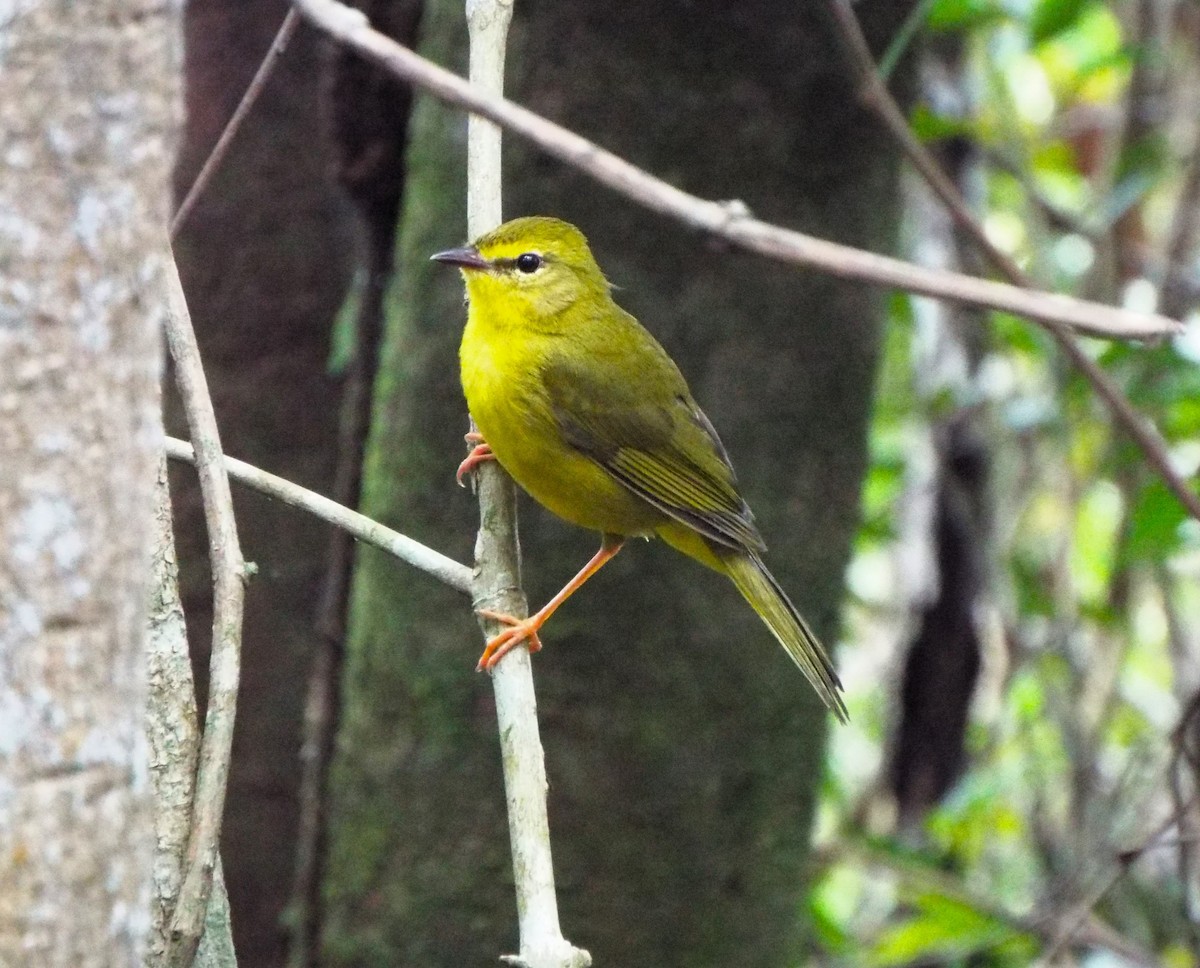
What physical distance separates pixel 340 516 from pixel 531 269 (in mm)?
1342

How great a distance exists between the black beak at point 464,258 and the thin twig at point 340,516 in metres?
1.06

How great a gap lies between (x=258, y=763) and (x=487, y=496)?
195 cm

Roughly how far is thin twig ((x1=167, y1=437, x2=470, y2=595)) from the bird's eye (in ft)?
3.97

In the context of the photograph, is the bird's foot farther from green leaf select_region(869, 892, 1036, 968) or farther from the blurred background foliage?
green leaf select_region(869, 892, 1036, 968)

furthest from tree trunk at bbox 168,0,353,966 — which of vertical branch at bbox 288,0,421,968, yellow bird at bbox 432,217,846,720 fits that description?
yellow bird at bbox 432,217,846,720

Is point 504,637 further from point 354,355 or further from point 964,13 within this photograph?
point 964,13

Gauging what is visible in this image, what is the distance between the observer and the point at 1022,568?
5.11 metres

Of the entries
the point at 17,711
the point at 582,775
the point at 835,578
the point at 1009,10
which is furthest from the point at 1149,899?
the point at 17,711

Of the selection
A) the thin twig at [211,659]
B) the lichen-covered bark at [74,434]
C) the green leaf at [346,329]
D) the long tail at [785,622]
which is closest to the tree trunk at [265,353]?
the green leaf at [346,329]

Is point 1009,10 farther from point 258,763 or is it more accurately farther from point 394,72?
point 394,72

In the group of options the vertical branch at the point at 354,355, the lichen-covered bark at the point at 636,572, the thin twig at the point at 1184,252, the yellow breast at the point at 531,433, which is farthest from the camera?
the thin twig at the point at 1184,252

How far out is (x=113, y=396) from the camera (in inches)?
42.1

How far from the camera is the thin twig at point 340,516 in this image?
6.80ft

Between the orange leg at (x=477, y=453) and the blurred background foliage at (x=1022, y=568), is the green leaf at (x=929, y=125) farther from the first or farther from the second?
the orange leg at (x=477, y=453)
